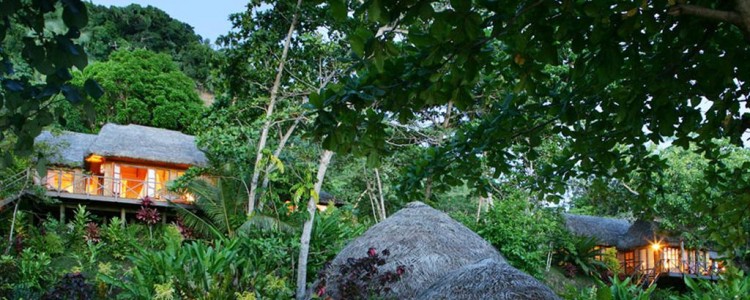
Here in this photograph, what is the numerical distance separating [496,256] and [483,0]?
8179 millimetres

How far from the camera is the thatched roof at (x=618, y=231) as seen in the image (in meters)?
22.1

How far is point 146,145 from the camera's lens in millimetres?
19859

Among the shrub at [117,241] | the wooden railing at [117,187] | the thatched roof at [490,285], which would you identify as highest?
the wooden railing at [117,187]

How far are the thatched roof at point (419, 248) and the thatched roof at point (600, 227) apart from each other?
13.3 m

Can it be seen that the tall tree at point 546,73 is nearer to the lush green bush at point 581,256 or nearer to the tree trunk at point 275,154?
the tree trunk at point 275,154

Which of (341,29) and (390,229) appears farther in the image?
(341,29)

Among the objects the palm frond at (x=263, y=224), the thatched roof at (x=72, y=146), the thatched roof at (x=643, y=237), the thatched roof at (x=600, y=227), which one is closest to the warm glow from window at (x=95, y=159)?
the thatched roof at (x=72, y=146)

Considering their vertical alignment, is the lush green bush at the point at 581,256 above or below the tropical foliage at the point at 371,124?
below

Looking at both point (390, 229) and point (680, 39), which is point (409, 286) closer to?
point (390, 229)

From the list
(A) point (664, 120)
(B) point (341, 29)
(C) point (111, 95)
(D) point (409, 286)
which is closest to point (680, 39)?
(A) point (664, 120)

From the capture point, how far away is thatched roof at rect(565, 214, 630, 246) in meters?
23.1

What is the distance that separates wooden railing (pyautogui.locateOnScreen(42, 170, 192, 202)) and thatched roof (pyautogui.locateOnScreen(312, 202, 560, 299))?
374 inches

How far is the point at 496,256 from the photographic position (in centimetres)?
1022

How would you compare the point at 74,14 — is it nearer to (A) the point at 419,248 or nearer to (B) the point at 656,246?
(A) the point at 419,248
